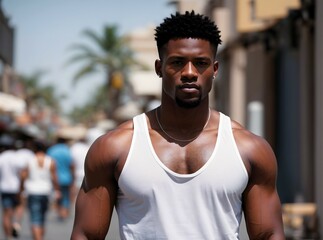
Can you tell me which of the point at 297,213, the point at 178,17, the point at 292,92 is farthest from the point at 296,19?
the point at 178,17

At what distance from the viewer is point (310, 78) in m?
16.0

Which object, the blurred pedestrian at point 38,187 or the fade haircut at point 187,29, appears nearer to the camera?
the fade haircut at point 187,29

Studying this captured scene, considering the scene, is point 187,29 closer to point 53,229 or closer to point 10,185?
point 10,185

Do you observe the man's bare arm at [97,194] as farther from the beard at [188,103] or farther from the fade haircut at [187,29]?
the fade haircut at [187,29]

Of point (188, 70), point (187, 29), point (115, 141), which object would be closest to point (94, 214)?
point (115, 141)

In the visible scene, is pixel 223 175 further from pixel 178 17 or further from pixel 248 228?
pixel 178 17

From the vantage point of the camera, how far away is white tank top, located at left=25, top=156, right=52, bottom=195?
493 inches

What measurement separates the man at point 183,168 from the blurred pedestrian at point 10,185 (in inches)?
389

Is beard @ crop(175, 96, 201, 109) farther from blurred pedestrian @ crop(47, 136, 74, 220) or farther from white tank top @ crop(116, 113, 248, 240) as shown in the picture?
blurred pedestrian @ crop(47, 136, 74, 220)

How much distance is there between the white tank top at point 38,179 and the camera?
12.5m

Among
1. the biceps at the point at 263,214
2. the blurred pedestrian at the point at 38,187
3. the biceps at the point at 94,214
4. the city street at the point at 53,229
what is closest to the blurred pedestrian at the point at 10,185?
the blurred pedestrian at the point at 38,187

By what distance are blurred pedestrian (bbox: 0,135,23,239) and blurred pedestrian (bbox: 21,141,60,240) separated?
0.52 metres

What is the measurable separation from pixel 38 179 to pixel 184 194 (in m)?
9.27

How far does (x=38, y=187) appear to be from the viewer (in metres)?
12.5
